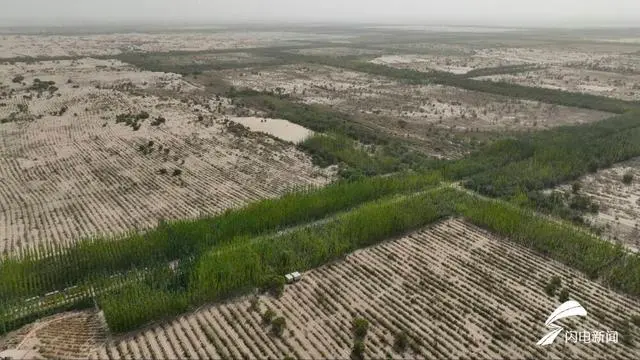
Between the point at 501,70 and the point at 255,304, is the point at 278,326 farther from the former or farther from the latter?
the point at 501,70

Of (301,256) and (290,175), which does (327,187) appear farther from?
(301,256)

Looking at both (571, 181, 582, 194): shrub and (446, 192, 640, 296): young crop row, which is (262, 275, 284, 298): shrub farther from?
(571, 181, 582, 194): shrub

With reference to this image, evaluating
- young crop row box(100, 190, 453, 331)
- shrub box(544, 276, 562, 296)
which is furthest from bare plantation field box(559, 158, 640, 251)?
young crop row box(100, 190, 453, 331)

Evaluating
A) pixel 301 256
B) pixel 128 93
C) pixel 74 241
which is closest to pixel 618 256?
pixel 301 256

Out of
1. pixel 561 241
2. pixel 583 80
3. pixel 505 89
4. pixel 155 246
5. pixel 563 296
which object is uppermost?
pixel 583 80

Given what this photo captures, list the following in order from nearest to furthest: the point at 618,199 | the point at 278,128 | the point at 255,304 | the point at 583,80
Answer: the point at 255,304, the point at 618,199, the point at 278,128, the point at 583,80

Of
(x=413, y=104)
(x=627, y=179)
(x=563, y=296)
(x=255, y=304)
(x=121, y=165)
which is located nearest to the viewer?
(x=255, y=304)

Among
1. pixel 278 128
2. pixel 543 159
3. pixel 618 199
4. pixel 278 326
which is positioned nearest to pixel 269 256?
pixel 278 326
